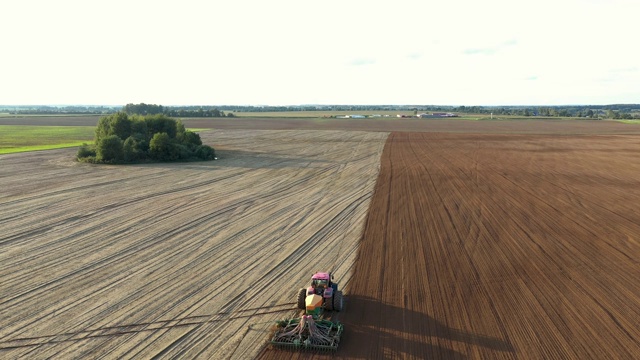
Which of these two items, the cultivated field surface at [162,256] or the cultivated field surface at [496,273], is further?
the cultivated field surface at [162,256]

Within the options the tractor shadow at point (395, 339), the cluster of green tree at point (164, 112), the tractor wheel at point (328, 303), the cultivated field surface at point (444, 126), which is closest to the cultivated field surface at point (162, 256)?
the tractor wheel at point (328, 303)

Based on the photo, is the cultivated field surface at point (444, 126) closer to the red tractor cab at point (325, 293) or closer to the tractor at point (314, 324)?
the red tractor cab at point (325, 293)

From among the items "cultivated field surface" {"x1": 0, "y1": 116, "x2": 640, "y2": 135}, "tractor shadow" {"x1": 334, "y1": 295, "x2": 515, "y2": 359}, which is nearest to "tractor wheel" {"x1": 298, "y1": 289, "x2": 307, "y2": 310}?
"tractor shadow" {"x1": 334, "y1": 295, "x2": 515, "y2": 359}

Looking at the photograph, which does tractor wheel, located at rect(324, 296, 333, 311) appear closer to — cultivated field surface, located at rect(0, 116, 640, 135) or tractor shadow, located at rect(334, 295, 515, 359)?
tractor shadow, located at rect(334, 295, 515, 359)

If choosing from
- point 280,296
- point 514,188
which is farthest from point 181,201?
point 514,188

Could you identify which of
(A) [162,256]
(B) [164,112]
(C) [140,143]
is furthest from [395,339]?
(B) [164,112]

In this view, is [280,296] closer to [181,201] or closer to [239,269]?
[239,269]
